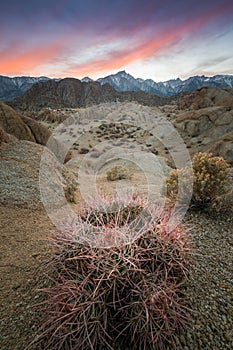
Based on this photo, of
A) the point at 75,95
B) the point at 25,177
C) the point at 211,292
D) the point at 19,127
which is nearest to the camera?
the point at 211,292

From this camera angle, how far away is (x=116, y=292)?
7.71 feet

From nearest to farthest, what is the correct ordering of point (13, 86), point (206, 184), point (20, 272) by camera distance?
point (20, 272)
point (206, 184)
point (13, 86)

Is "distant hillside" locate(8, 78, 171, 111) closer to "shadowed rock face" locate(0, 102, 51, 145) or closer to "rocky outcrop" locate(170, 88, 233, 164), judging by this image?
"rocky outcrop" locate(170, 88, 233, 164)

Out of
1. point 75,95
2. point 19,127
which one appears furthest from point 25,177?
point 75,95

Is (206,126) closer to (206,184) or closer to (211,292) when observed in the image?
(206,184)

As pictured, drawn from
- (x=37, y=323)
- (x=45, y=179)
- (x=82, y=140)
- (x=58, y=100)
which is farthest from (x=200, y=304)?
(x=58, y=100)

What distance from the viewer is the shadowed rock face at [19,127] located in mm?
10383

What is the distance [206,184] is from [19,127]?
8.84 meters

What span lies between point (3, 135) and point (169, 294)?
8.47 metres

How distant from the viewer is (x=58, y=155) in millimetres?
13180

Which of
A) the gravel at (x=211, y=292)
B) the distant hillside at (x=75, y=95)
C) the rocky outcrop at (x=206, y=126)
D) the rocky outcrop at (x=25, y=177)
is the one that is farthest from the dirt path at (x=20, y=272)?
the distant hillside at (x=75, y=95)

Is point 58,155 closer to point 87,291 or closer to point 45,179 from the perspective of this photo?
point 45,179

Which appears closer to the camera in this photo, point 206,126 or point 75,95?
point 206,126

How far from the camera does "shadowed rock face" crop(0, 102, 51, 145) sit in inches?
409
